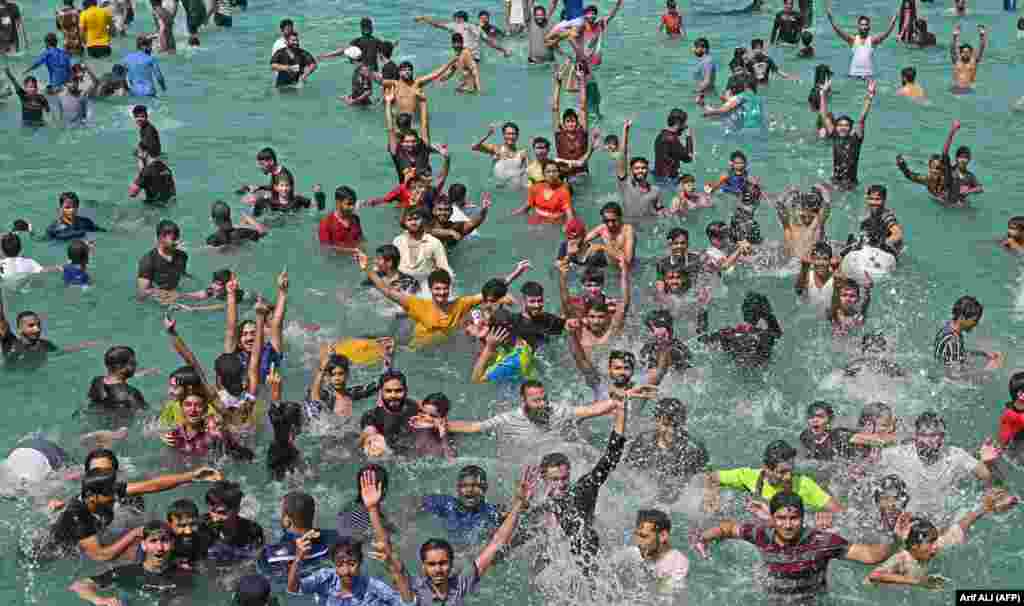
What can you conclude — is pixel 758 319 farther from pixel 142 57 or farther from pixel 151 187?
pixel 142 57

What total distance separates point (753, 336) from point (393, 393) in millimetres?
4390

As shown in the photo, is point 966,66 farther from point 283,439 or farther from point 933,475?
point 283,439

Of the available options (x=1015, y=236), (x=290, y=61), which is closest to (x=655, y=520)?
(x=1015, y=236)

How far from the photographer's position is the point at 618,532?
11141 mm

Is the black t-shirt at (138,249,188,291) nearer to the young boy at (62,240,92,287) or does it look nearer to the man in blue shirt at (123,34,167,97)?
the young boy at (62,240,92,287)

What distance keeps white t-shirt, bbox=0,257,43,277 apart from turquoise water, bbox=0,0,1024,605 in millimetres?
266

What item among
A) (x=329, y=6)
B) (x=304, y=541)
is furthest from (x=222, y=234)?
(x=329, y=6)

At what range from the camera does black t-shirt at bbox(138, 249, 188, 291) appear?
52.0 feet

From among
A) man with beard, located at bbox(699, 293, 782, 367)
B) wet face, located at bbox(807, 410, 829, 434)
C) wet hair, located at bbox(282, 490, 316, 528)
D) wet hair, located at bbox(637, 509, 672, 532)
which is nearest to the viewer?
wet hair, located at bbox(637, 509, 672, 532)

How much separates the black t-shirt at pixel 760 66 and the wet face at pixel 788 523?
52.5 ft

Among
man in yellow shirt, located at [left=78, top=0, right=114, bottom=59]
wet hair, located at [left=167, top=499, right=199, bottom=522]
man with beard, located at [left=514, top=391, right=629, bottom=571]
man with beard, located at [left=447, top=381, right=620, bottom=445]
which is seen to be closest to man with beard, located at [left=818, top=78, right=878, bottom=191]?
man with beard, located at [left=447, top=381, right=620, bottom=445]

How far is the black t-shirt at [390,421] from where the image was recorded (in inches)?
460

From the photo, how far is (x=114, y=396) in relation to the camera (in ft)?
41.3

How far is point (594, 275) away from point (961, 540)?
5144 millimetres
